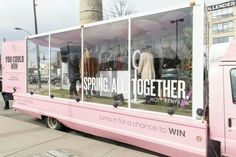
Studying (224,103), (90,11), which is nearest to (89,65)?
(90,11)

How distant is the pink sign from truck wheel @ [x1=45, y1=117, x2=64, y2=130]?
1716 mm

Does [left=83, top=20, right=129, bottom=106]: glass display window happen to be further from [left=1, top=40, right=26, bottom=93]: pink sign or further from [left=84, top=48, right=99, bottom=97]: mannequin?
→ [left=1, top=40, right=26, bottom=93]: pink sign

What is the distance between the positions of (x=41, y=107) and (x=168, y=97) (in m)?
4.21

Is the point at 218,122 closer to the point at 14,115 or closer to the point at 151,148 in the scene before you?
the point at 151,148

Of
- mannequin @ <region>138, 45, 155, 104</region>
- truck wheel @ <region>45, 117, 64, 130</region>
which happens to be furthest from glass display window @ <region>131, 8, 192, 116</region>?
truck wheel @ <region>45, 117, 64, 130</region>

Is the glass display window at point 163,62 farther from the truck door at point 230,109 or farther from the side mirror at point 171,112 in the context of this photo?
the truck door at point 230,109

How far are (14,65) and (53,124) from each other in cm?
297

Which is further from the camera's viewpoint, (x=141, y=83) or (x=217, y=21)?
(x=217, y=21)

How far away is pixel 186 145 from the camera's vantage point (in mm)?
5730

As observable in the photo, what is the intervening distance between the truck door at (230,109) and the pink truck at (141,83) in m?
0.01

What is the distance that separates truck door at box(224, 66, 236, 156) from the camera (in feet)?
17.0

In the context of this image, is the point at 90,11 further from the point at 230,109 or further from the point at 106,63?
the point at 230,109

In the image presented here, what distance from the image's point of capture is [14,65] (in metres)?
11.3

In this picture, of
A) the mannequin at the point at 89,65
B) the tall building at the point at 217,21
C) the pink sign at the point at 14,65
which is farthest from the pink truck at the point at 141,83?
the tall building at the point at 217,21
